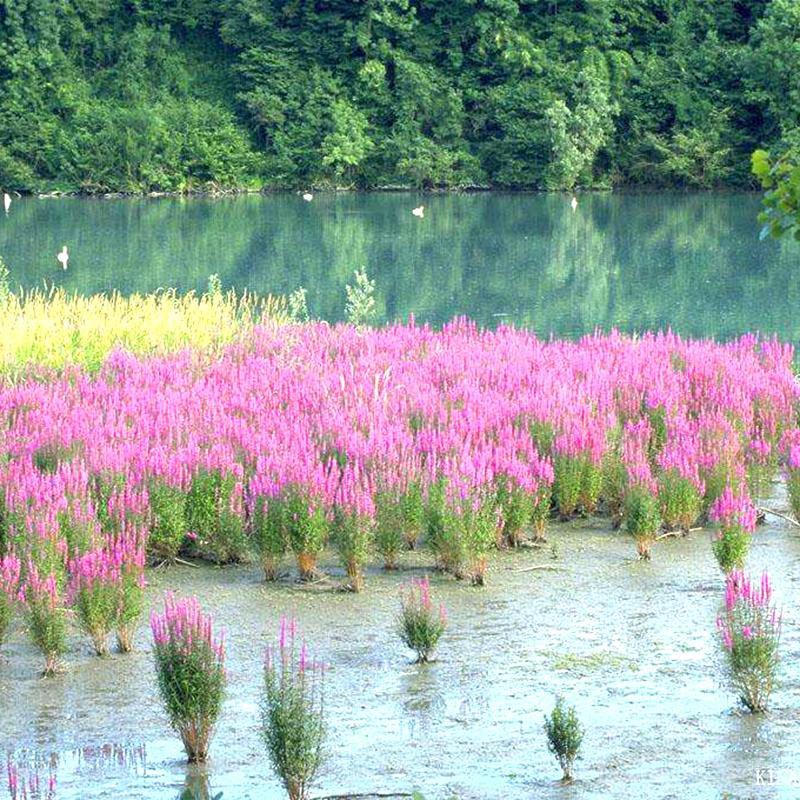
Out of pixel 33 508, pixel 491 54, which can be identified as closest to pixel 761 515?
pixel 33 508

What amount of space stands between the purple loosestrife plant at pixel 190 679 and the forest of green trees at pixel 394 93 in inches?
1953

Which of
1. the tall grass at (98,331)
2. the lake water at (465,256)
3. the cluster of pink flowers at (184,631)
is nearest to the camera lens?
the cluster of pink flowers at (184,631)

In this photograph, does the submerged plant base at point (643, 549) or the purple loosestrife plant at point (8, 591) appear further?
the submerged plant base at point (643, 549)

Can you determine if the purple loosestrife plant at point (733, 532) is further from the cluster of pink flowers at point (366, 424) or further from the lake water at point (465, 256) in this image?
the lake water at point (465, 256)

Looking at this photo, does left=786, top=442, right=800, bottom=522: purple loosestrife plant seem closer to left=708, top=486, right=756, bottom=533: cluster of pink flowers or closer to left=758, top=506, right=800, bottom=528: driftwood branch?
left=758, top=506, right=800, bottom=528: driftwood branch

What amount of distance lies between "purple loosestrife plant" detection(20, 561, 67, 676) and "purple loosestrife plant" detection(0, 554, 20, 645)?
8 centimetres

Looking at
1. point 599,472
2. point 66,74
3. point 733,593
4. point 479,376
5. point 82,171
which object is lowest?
point 733,593

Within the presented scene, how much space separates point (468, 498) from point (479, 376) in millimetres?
3418

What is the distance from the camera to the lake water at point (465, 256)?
84.6ft

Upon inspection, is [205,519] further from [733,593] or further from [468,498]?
[733,593]

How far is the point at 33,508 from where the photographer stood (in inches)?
303

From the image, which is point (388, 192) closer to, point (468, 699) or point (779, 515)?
point (779, 515)

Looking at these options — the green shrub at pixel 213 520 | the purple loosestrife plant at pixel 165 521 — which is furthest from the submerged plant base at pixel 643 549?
the purple loosestrife plant at pixel 165 521

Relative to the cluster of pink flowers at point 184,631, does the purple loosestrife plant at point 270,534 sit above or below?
above
